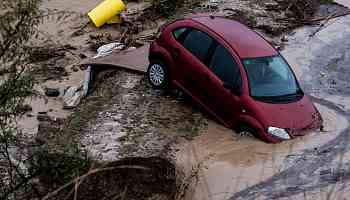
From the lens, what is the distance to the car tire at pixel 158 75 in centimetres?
1327

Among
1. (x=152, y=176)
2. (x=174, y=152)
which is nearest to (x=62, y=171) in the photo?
(x=152, y=176)

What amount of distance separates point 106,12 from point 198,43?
7.07 metres

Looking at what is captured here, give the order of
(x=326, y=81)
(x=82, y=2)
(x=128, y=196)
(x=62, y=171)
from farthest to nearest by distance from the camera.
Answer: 1. (x=82, y=2)
2. (x=326, y=81)
3. (x=128, y=196)
4. (x=62, y=171)

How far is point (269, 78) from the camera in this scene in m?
12.1

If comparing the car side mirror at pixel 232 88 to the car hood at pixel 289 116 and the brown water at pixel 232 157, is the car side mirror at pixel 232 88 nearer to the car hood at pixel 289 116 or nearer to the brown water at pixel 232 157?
the car hood at pixel 289 116

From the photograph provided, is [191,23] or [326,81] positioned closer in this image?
[191,23]

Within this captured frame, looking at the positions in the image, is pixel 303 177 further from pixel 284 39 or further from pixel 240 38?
pixel 284 39

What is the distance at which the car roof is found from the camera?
12.2 m

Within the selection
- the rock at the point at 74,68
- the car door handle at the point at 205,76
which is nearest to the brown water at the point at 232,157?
the car door handle at the point at 205,76

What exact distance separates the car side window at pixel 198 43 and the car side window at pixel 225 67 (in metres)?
0.23

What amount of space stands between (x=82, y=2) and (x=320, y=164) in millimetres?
13296

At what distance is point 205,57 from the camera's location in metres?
12.5

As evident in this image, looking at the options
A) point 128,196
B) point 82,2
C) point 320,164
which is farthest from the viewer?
point 82,2

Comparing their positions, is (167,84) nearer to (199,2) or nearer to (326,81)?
(326,81)
